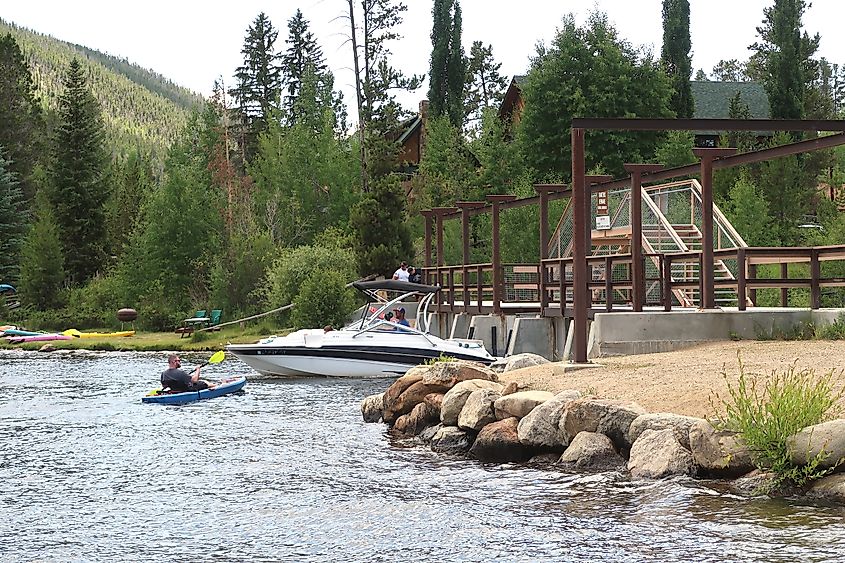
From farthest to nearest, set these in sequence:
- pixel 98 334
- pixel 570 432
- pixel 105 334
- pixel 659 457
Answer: pixel 98 334 < pixel 105 334 < pixel 570 432 < pixel 659 457

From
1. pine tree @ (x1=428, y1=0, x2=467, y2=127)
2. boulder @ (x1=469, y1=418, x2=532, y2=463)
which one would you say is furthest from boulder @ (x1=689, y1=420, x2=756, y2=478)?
pine tree @ (x1=428, y1=0, x2=467, y2=127)

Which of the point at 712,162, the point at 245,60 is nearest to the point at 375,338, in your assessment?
the point at 712,162

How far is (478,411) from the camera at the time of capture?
16109 millimetres

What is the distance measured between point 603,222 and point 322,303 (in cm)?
1215

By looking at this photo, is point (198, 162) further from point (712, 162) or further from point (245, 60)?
point (712, 162)

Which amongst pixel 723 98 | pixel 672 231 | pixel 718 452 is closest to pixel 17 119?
pixel 723 98

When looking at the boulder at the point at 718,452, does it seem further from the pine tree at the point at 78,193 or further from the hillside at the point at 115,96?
the hillside at the point at 115,96

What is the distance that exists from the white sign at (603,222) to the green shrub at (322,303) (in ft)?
37.3

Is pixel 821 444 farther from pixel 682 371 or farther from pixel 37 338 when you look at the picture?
pixel 37 338

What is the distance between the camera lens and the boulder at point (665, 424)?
13.1m

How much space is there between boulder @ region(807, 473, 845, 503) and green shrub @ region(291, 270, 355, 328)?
2788 cm

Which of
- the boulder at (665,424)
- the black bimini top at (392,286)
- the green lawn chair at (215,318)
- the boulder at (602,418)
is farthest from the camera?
the green lawn chair at (215,318)

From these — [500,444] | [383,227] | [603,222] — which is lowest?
[500,444]

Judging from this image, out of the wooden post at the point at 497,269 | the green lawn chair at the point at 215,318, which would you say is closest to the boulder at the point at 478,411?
the wooden post at the point at 497,269
